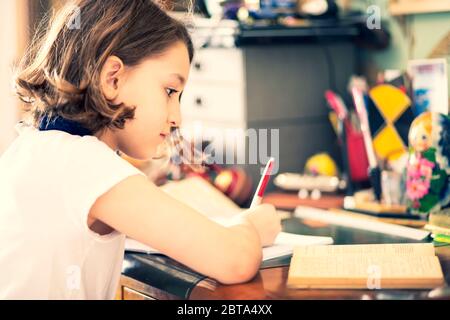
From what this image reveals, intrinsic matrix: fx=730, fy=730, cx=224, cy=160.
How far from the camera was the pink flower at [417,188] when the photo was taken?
133 cm

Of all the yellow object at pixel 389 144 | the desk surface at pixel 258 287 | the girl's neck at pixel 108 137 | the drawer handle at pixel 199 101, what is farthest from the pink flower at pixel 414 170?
the drawer handle at pixel 199 101

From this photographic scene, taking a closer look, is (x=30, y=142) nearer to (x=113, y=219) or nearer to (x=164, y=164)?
(x=113, y=219)

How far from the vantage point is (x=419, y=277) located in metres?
0.96

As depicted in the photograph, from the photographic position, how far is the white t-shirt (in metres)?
1.00

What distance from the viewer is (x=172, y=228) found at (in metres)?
0.98

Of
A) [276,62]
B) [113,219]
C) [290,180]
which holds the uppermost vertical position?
[276,62]

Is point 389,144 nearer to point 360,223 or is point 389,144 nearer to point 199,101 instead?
point 360,223

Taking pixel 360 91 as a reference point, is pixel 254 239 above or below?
below

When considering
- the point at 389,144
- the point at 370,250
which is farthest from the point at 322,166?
the point at 370,250

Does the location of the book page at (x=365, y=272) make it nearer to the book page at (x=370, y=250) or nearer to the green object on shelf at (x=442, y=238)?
the book page at (x=370, y=250)

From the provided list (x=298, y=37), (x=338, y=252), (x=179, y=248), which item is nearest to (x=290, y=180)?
(x=298, y=37)

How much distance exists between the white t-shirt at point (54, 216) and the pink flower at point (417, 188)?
58cm

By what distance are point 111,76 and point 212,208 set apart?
0.42m
